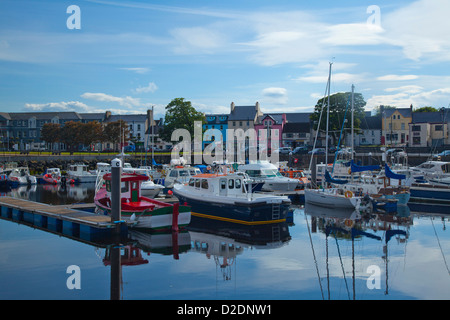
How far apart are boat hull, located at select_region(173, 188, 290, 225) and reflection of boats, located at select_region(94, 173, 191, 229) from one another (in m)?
2.45

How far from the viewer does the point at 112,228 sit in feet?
72.3

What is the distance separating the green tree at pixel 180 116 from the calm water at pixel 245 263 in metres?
51.9

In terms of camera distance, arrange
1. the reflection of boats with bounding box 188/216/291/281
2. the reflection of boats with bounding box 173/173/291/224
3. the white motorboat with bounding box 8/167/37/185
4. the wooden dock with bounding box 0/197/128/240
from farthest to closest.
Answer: the white motorboat with bounding box 8/167/37/185
the reflection of boats with bounding box 173/173/291/224
the wooden dock with bounding box 0/197/128/240
the reflection of boats with bounding box 188/216/291/281

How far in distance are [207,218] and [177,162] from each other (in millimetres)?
25268

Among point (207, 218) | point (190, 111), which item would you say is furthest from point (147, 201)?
point (190, 111)

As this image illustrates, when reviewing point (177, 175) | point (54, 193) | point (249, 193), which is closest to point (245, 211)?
point (249, 193)

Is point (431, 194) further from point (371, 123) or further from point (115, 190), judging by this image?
point (371, 123)

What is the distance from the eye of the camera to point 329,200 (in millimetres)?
32562

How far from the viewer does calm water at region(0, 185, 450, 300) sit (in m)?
15.0

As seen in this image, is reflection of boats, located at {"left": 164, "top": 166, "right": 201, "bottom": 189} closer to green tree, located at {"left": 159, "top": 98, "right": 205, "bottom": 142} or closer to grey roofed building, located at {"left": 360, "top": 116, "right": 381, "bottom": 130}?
green tree, located at {"left": 159, "top": 98, "right": 205, "bottom": 142}

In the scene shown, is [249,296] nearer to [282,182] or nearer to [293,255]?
[293,255]

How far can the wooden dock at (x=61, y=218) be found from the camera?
73.2 ft
